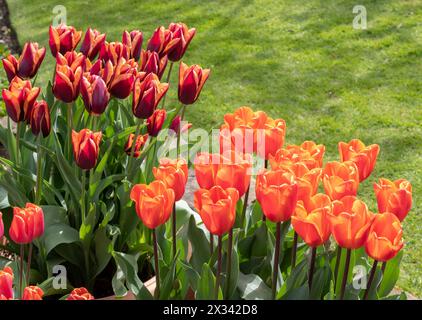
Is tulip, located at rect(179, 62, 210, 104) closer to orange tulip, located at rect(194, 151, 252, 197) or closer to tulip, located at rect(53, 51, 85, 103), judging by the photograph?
tulip, located at rect(53, 51, 85, 103)

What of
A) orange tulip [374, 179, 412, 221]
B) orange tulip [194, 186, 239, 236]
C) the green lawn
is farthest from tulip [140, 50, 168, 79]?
the green lawn

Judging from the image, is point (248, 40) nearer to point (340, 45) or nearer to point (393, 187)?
point (340, 45)

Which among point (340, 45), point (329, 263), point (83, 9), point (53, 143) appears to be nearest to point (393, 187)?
point (329, 263)

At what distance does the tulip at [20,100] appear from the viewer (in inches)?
88.4

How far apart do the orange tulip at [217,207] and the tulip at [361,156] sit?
45 centimetres

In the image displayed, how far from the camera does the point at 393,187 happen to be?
1865 millimetres

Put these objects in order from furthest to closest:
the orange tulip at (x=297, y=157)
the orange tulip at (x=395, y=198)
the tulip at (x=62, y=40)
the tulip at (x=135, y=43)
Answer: the tulip at (x=135, y=43) → the tulip at (x=62, y=40) → the orange tulip at (x=297, y=157) → the orange tulip at (x=395, y=198)

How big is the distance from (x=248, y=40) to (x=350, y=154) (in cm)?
433

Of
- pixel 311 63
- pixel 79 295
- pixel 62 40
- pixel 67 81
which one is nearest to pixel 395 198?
pixel 79 295

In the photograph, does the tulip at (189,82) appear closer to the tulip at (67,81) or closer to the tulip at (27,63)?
the tulip at (67,81)

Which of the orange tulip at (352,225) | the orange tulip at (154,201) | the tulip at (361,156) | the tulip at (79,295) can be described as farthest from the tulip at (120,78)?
the orange tulip at (352,225)

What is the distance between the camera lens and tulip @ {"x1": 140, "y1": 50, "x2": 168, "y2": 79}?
2.62 meters

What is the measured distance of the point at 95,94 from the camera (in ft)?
7.39

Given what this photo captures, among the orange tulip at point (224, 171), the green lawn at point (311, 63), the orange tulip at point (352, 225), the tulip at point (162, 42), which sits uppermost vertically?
the tulip at point (162, 42)
